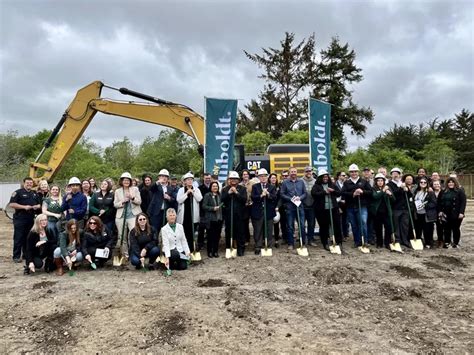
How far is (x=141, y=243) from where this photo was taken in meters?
6.68

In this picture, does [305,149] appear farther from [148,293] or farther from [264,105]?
[264,105]

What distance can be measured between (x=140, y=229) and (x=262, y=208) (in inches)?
106

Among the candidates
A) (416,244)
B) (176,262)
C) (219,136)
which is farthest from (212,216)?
(416,244)

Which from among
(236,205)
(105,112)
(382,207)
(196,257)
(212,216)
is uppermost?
(105,112)

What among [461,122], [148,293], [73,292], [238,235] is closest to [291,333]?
[148,293]

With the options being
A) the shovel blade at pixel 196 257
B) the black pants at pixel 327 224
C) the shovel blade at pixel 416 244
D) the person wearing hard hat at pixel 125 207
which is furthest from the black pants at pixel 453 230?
the person wearing hard hat at pixel 125 207

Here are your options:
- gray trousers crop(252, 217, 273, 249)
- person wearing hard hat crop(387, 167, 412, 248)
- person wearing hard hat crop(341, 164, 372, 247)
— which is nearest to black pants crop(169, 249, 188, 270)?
gray trousers crop(252, 217, 273, 249)

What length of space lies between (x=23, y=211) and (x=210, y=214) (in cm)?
393

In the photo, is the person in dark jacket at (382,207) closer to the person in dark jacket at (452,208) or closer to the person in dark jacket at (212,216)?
the person in dark jacket at (452,208)

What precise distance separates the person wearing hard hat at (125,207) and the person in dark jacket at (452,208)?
22.2 ft

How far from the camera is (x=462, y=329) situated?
13.8ft

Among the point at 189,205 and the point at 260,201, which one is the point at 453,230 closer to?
the point at 260,201

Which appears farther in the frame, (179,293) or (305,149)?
(305,149)

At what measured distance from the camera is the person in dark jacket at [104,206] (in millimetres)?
7395
